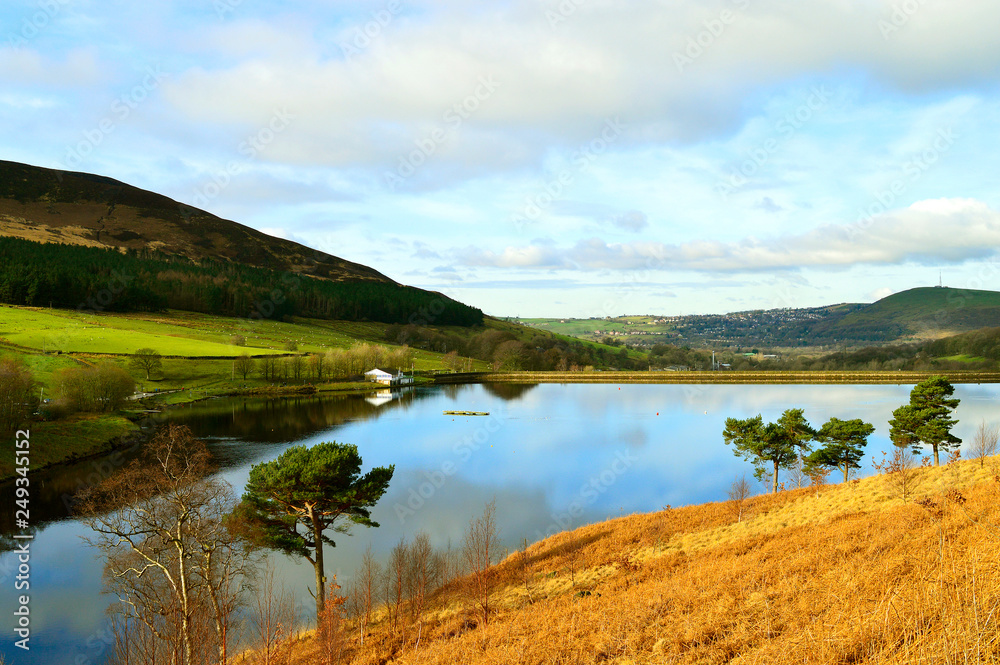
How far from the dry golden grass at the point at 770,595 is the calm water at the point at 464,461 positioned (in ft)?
38.0

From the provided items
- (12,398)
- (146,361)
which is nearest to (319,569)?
(12,398)

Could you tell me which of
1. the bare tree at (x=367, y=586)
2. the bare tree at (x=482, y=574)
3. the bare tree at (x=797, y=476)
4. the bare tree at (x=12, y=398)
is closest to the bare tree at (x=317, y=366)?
the bare tree at (x=12, y=398)

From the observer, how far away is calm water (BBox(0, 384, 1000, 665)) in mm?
28875

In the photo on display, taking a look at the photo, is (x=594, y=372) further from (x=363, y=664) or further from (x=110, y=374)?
(x=363, y=664)

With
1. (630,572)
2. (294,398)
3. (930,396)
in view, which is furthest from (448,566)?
(294,398)

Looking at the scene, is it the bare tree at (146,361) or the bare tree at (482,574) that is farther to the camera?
the bare tree at (146,361)

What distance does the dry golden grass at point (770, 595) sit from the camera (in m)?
8.13

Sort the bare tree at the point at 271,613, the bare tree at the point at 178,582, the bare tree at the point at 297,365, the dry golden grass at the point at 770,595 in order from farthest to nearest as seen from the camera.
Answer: the bare tree at the point at 297,365 → the bare tree at the point at 271,613 → the bare tree at the point at 178,582 → the dry golden grass at the point at 770,595

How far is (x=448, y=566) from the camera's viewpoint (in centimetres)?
2905

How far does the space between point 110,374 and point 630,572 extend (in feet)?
221

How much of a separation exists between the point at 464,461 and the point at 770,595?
157 feet

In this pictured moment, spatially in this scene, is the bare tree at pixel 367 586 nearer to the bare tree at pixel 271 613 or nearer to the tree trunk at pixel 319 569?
the tree trunk at pixel 319 569

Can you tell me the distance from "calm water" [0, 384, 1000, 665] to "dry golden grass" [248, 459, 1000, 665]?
11592mm

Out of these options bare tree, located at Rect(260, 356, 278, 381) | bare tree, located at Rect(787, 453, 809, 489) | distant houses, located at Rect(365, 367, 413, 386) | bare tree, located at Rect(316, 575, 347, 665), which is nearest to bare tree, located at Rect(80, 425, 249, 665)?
bare tree, located at Rect(316, 575, 347, 665)
